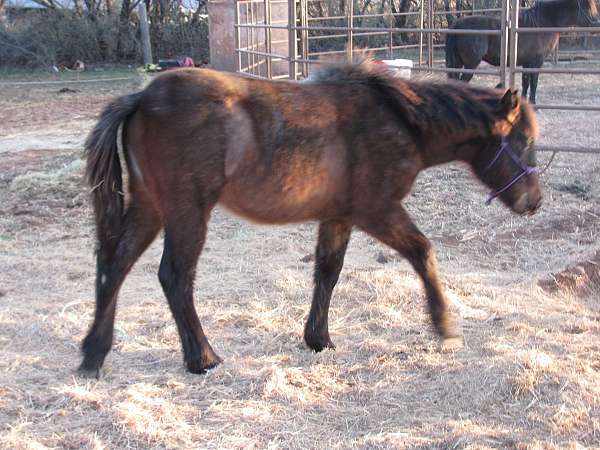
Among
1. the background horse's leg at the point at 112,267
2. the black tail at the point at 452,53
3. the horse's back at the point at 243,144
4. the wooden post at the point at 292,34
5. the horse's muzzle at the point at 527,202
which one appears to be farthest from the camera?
the black tail at the point at 452,53

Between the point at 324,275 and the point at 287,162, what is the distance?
77 cm

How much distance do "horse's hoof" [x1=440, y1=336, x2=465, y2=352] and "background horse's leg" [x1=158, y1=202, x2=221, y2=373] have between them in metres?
1.20

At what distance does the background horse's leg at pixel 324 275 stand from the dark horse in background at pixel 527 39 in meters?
8.06

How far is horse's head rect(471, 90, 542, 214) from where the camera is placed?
13.3 feet

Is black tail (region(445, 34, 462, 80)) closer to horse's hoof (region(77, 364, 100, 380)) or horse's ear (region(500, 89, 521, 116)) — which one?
horse's ear (region(500, 89, 521, 116))

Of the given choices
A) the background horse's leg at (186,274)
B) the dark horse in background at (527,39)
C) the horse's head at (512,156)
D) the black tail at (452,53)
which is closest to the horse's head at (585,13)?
the dark horse in background at (527,39)

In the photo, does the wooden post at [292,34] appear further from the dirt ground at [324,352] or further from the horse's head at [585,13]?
the horse's head at [585,13]

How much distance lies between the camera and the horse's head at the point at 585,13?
12547mm

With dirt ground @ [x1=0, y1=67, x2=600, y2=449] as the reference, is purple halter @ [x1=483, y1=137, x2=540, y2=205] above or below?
above

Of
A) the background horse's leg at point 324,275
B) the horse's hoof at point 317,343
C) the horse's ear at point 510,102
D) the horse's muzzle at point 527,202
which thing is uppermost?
the horse's ear at point 510,102

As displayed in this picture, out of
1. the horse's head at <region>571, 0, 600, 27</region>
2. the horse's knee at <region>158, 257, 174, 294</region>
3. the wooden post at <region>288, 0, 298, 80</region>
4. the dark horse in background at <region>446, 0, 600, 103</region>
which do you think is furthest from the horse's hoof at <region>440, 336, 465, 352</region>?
the horse's head at <region>571, 0, 600, 27</region>

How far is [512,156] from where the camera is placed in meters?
4.08

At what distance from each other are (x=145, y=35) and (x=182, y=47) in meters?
1.99

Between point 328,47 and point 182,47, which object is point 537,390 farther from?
point 182,47
